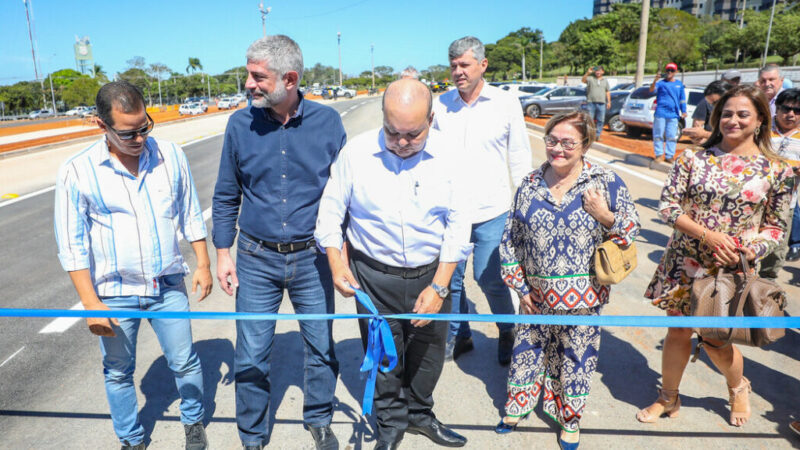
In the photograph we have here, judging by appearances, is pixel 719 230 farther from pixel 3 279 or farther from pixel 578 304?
pixel 3 279

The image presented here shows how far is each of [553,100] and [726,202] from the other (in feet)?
69.8

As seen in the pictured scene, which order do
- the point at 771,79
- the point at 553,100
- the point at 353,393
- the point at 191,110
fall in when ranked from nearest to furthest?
the point at 353,393 < the point at 771,79 < the point at 553,100 < the point at 191,110

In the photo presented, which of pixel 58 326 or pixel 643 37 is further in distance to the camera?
pixel 643 37

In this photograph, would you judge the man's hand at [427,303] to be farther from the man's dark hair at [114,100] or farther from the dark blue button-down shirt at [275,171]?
the man's dark hair at [114,100]

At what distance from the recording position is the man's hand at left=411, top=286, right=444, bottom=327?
2.38 m

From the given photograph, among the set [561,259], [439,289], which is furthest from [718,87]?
[439,289]

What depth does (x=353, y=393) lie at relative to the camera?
3281 millimetres

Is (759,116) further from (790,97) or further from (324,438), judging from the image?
(324,438)

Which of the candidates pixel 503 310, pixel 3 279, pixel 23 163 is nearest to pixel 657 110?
pixel 503 310

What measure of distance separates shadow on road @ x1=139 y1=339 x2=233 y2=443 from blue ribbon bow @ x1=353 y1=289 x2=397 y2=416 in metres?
1.22

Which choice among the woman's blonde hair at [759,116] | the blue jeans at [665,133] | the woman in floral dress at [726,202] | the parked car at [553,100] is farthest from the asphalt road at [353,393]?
the parked car at [553,100]

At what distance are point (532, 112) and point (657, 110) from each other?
13.2 m

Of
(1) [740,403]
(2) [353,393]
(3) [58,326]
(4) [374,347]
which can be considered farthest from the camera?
(3) [58,326]

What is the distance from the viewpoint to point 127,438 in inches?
→ 104
